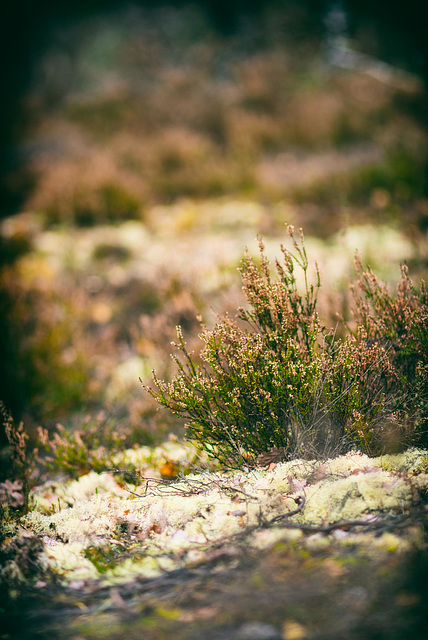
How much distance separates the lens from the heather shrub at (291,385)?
78.3 inches

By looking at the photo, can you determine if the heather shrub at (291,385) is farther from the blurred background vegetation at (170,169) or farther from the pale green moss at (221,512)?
the blurred background vegetation at (170,169)

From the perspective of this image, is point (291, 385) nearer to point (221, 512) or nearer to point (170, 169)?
point (221, 512)

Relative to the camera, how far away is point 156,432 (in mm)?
2912

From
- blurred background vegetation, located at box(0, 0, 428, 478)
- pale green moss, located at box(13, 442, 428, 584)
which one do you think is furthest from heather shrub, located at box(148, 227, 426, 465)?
blurred background vegetation, located at box(0, 0, 428, 478)

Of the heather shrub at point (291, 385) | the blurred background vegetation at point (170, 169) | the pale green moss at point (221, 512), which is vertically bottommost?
the pale green moss at point (221, 512)

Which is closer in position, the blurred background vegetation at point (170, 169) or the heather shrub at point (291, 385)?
the heather shrub at point (291, 385)

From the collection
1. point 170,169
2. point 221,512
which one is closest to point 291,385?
point 221,512

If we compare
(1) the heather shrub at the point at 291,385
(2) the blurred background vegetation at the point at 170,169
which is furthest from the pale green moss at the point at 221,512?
(2) the blurred background vegetation at the point at 170,169

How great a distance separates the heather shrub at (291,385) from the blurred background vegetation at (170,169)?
0.88 metres

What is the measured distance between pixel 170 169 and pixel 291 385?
24.0 ft

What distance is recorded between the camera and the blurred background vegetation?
3.92 m

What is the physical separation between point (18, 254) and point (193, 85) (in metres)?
8.74

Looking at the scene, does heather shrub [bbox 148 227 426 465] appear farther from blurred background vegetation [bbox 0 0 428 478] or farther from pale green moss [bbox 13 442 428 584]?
blurred background vegetation [bbox 0 0 428 478]

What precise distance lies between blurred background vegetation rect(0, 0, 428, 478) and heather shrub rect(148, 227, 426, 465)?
2.90 feet
